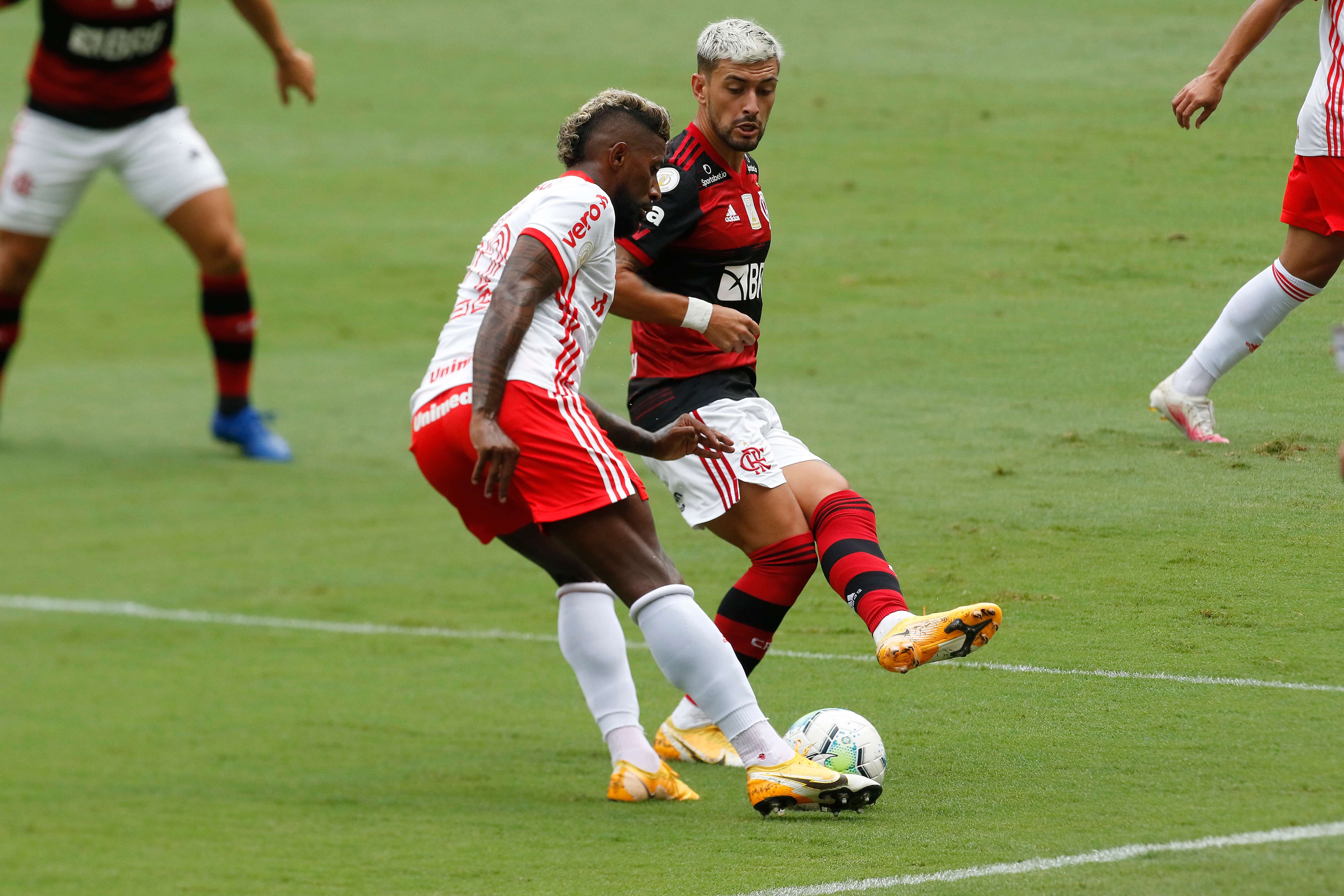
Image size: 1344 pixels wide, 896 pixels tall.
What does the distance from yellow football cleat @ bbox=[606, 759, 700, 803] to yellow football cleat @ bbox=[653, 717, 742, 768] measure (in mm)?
313

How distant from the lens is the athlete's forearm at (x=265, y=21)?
727cm

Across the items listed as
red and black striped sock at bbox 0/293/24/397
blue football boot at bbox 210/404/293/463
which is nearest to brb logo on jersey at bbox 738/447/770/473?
red and black striped sock at bbox 0/293/24/397

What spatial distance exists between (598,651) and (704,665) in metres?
0.65

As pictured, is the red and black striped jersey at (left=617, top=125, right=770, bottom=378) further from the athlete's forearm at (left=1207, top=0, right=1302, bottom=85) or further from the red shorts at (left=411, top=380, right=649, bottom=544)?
the athlete's forearm at (left=1207, top=0, right=1302, bottom=85)

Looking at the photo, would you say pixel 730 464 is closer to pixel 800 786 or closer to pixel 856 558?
pixel 856 558

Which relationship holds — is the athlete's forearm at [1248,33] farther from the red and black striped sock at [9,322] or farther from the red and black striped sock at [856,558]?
the red and black striped sock at [9,322]

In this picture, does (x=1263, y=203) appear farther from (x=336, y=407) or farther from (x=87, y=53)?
(x=336, y=407)

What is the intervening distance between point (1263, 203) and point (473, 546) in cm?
416

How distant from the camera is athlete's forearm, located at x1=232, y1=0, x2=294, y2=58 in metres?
7.27

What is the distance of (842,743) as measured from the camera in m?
3.96

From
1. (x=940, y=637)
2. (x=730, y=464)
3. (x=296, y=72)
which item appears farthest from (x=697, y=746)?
(x=296, y=72)

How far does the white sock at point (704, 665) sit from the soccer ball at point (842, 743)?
211 millimetres

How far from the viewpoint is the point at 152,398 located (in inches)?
455

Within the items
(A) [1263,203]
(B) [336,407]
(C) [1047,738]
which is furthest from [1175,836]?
(B) [336,407]
